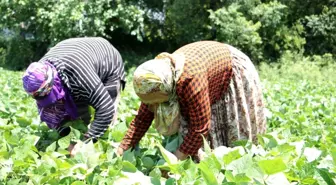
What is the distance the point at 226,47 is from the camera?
101 inches

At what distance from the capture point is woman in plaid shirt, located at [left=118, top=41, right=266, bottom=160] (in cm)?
216

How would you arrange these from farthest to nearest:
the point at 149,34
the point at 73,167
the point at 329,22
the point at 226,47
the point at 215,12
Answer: the point at 149,34
the point at 329,22
the point at 215,12
the point at 226,47
the point at 73,167

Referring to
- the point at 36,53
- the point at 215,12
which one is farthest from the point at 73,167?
the point at 36,53

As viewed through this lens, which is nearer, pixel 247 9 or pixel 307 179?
pixel 307 179

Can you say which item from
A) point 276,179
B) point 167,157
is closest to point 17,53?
point 167,157

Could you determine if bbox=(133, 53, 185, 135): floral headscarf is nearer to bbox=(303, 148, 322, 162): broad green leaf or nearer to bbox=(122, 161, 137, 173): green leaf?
bbox=(122, 161, 137, 173): green leaf

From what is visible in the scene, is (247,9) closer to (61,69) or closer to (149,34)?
(149,34)

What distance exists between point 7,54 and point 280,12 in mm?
10429

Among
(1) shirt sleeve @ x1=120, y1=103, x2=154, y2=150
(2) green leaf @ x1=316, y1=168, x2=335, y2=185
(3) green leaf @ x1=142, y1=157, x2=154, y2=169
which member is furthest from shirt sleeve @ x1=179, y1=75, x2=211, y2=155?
(2) green leaf @ x1=316, y1=168, x2=335, y2=185

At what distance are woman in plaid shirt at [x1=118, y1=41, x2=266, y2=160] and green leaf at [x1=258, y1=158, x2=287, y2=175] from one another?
0.64 metres

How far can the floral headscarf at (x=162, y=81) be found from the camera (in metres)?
2.09

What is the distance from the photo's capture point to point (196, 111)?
2209 mm

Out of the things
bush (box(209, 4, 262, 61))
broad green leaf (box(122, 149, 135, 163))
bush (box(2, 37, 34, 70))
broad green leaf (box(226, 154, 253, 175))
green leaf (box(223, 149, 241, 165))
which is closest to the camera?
broad green leaf (box(226, 154, 253, 175))

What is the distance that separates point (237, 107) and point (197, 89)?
51 centimetres
